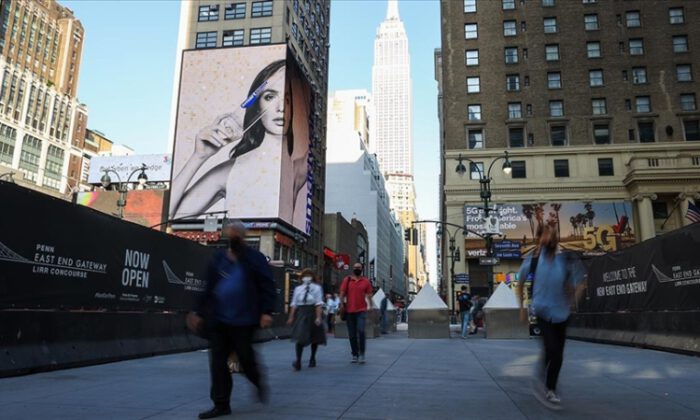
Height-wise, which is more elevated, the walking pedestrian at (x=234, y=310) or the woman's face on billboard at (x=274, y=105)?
the woman's face on billboard at (x=274, y=105)

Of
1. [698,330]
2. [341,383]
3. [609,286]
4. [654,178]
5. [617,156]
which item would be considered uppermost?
[617,156]

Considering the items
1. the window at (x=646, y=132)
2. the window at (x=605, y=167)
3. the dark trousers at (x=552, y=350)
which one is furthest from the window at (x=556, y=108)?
the dark trousers at (x=552, y=350)

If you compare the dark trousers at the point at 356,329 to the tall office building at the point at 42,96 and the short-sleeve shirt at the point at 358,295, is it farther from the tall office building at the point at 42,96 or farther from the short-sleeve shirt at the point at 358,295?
the tall office building at the point at 42,96

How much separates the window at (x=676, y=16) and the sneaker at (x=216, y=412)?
188 ft

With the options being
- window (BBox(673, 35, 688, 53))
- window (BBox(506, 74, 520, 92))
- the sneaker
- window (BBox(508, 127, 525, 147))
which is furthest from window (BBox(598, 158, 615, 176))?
the sneaker

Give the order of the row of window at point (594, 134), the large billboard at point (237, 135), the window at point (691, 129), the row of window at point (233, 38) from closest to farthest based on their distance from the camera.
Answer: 1. the large billboard at point (237, 135)
2. the window at point (691, 129)
3. the row of window at point (594, 134)
4. the row of window at point (233, 38)

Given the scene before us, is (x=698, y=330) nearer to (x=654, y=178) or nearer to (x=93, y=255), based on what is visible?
(x=93, y=255)

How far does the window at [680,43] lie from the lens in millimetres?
47781

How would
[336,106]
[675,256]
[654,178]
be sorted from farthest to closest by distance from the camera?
[336,106] → [654,178] → [675,256]

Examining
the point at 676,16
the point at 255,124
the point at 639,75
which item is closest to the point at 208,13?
the point at 255,124

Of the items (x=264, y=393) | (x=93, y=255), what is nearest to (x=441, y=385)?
(x=264, y=393)

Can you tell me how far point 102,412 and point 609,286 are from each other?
14.4 meters

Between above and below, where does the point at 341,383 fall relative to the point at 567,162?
below

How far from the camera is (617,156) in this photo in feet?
150
